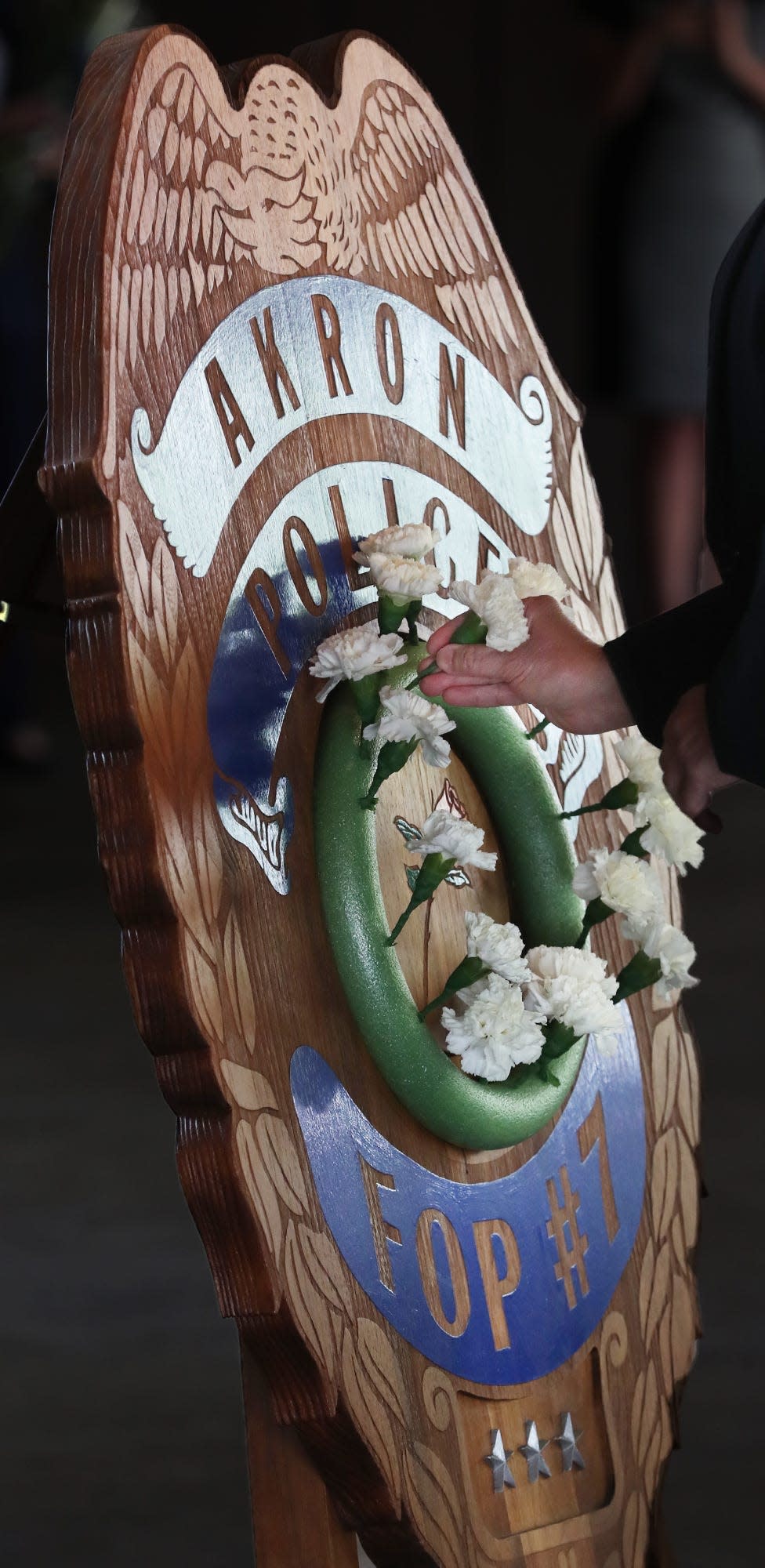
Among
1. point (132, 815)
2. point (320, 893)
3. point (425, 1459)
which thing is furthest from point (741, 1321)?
point (132, 815)

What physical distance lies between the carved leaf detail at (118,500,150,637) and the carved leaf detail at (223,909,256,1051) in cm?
13

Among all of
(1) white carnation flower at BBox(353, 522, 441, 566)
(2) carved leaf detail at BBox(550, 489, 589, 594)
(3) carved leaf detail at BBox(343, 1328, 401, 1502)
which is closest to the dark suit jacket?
(1) white carnation flower at BBox(353, 522, 441, 566)

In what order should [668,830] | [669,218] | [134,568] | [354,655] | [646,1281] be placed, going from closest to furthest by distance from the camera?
1. [134,568]
2. [354,655]
3. [668,830]
4. [646,1281]
5. [669,218]

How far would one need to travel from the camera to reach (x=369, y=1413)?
0.80 metres

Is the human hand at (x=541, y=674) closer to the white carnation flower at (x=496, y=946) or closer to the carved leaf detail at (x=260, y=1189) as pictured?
the white carnation flower at (x=496, y=946)

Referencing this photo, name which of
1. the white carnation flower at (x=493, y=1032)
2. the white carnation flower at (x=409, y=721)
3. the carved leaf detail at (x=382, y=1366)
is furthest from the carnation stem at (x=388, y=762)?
the carved leaf detail at (x=382, y=1366)

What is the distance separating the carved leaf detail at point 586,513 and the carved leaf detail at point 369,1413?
53 centimetres

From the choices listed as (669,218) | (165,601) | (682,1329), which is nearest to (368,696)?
(165,601)

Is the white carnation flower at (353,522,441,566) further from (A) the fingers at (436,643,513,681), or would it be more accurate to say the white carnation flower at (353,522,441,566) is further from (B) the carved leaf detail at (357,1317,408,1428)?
(B) the carved leaf detail at (357,1317,408,1428)

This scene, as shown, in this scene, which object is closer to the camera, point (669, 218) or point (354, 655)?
point (354, 655)

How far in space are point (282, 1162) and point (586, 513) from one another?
548 millimetres

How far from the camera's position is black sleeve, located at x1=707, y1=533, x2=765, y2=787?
783mm

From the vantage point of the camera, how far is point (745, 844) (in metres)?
3.21

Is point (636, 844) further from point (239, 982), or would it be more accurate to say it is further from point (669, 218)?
point (669, 218)
